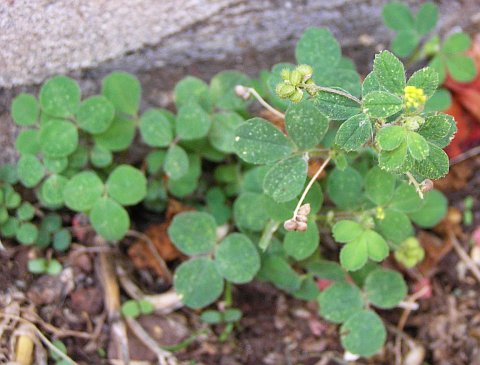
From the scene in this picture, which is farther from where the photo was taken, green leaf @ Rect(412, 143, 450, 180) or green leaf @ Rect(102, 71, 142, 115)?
green leaf @ Rect(102, 71, 142, 115)

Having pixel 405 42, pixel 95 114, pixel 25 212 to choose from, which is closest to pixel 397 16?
pixel 405 42

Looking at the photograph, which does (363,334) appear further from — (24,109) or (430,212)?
(24,109)

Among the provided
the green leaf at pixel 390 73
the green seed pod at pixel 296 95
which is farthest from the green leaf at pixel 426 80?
the green seed pod at pixel 296 95

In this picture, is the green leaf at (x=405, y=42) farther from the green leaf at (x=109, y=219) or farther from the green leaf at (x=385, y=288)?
the green leaf at (x=109, y=219)

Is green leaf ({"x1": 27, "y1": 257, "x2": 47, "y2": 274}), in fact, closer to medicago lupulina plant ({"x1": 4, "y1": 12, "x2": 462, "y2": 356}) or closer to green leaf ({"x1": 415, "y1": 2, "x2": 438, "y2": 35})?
medicago lupulina plant ({"x1": 4, "y1": 12, "x2": 462, "y2": 356})

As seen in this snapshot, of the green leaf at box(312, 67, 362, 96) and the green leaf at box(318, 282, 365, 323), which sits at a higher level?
the green leaf at box(312, 67, 362, 96)

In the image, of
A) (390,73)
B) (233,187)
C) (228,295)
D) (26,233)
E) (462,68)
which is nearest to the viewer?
(390,73)

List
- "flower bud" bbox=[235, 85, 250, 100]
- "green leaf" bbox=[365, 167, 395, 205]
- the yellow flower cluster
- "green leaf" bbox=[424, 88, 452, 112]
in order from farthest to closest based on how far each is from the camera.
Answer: "green leaf" bbox=[424, 88, 452, 112] < "flower bud" bbox=[235, 85, 250, 100] < "green leaf" bbox=[365, 167, 395, 205] < the yellow flower cluster

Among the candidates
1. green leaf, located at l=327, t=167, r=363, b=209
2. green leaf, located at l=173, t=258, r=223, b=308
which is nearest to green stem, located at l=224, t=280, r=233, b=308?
green leaf, located at l=173, t=258, r=223, b=308
